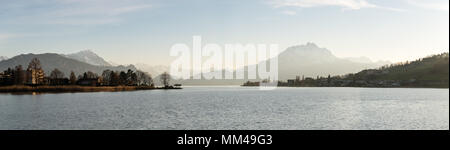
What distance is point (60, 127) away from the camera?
205 feet

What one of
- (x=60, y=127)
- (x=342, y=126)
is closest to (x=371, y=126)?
(x=342, y=126)

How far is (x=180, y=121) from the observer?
235 feet
